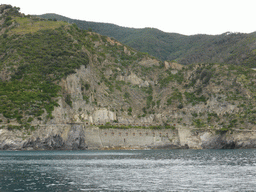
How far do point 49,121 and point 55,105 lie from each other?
23.9 ft

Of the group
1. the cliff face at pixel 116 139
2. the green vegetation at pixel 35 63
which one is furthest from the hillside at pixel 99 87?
the cliff face at pixel 116 139

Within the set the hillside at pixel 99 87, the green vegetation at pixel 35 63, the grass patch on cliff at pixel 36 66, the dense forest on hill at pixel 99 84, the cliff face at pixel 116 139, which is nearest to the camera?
the cliff face at pixel 116 139

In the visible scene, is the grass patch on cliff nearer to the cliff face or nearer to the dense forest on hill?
the dense forest on hill

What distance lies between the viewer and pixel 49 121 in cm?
10906

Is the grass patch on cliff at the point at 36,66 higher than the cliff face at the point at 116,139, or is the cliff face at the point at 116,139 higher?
the grass patch on cliff at the point at 36,66

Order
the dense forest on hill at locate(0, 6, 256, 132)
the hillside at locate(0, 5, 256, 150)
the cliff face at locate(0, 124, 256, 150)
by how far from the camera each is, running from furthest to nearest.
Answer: the dense forest on hill at locate(0, 6, 256, 132), the hillside at locate(0, 5, 256, 150), the cliff face at locate(0, 124, 256, 150)

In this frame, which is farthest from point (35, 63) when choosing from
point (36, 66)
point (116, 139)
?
point (116, 139)

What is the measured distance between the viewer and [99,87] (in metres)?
145

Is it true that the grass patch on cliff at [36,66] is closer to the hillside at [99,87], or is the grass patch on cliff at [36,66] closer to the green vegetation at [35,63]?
the green vegetation at [35,63]

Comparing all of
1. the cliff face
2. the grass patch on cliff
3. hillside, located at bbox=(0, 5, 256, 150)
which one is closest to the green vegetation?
the grass patch on cliff

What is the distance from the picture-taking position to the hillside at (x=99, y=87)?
114m

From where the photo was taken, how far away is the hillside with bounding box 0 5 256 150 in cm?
11369

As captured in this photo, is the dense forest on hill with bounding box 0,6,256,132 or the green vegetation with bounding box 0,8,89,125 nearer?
the green vegetation with bounding box 0,8,89,125

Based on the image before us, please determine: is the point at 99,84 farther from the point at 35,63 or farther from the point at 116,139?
the point at 116,139
